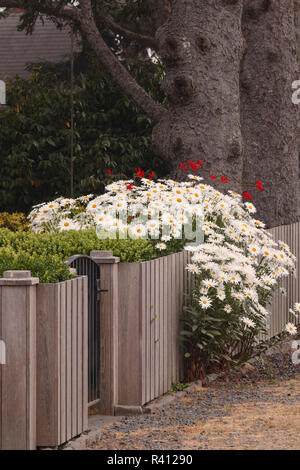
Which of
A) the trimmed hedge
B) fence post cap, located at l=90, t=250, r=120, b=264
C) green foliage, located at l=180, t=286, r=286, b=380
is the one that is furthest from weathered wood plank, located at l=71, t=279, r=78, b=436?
green foliage, located at l=180, t=286, r=286, b=380

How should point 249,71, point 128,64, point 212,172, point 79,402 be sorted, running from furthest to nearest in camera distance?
1. point 128,64
2. point 249,71
3. point 212,172
4. point 79,402

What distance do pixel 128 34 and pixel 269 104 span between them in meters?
3.05

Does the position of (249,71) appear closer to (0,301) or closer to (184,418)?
(184,418)

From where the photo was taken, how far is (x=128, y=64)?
14336 mm

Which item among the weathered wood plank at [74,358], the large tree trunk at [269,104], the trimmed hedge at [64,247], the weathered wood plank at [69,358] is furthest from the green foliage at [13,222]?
the weathered wood plank at [69,358]

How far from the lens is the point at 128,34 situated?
1436 centimetres

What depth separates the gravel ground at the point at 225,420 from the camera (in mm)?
6051

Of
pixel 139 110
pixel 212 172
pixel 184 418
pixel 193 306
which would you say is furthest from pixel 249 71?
pixel 184 418

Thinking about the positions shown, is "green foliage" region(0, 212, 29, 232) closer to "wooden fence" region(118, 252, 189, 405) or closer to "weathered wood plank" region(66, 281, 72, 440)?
"wooden fence" region(118, 252, 189, 405)

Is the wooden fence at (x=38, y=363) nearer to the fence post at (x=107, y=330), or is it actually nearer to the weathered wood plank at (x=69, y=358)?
the weathered wood plank at (x=69, y=358)

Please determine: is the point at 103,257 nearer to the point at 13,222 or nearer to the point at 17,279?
the point at 17,279

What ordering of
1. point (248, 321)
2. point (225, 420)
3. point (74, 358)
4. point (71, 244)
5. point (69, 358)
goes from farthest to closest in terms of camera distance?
point (248, 321)
point (71, 244)
point (225, 420)
point (74, 358)
point (69, 358)

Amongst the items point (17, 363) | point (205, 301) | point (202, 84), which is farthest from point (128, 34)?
point (17, 363)
